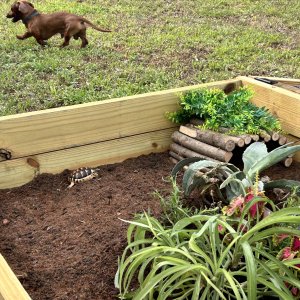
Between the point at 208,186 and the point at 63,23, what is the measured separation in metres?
3.22

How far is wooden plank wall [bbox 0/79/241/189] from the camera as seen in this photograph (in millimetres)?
2285

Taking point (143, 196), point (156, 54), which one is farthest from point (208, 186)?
point (156, 54)

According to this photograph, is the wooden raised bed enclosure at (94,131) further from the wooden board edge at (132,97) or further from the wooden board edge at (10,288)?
the wooden board edge at (10,288)

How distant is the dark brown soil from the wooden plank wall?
0.05 meters

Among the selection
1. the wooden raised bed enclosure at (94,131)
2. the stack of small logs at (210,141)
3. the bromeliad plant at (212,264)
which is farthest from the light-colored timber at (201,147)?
the bromeliad plant at (212,264)

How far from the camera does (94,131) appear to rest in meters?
2.45

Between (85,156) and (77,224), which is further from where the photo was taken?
(85,156)

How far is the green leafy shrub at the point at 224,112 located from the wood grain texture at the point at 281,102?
8 centimetres

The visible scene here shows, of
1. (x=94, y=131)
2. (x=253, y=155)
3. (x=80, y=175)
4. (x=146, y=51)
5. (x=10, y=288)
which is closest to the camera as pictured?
(x=10, y=288)

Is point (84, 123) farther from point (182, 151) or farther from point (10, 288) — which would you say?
point (10, 288)

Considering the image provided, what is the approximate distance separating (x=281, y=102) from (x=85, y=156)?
92 centimetres

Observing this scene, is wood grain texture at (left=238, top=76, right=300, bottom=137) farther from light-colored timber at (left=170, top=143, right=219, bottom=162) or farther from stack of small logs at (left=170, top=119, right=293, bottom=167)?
light-colored timber at (left=170, top=143, right=219, bottom=162)

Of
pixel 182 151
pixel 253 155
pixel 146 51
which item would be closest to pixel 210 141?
pixel 182 151

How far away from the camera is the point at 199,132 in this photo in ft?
8.23
